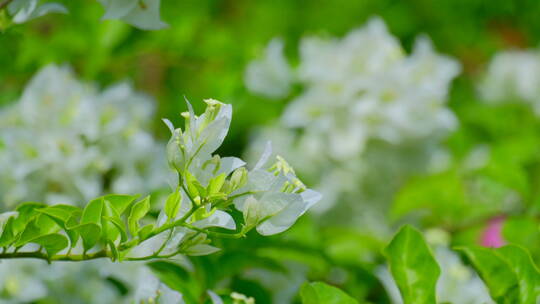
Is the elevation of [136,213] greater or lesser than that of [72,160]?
greater

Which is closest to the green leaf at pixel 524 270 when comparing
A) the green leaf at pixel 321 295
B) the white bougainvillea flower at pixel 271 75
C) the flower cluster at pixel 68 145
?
the green leaf at pixel 321 295

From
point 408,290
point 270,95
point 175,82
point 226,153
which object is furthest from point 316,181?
point 408,290

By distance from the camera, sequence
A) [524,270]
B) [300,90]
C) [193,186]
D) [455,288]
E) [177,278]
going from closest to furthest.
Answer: [193,186] → [524,270] → [177,278] → [455,288] → [300,90]

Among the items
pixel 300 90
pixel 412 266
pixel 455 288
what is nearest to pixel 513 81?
pixel 300 90

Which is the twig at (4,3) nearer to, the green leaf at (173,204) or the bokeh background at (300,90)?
the bokeh background at (300,90)

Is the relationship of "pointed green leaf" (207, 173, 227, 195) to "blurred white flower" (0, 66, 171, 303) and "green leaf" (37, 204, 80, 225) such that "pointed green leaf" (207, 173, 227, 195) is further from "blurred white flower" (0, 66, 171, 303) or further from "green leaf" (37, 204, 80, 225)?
"blurred white flower" (0, 66, 171, 303)

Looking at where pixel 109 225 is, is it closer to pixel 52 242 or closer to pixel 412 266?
pixel 52 242

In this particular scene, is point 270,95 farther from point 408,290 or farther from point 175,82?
point 408,290
